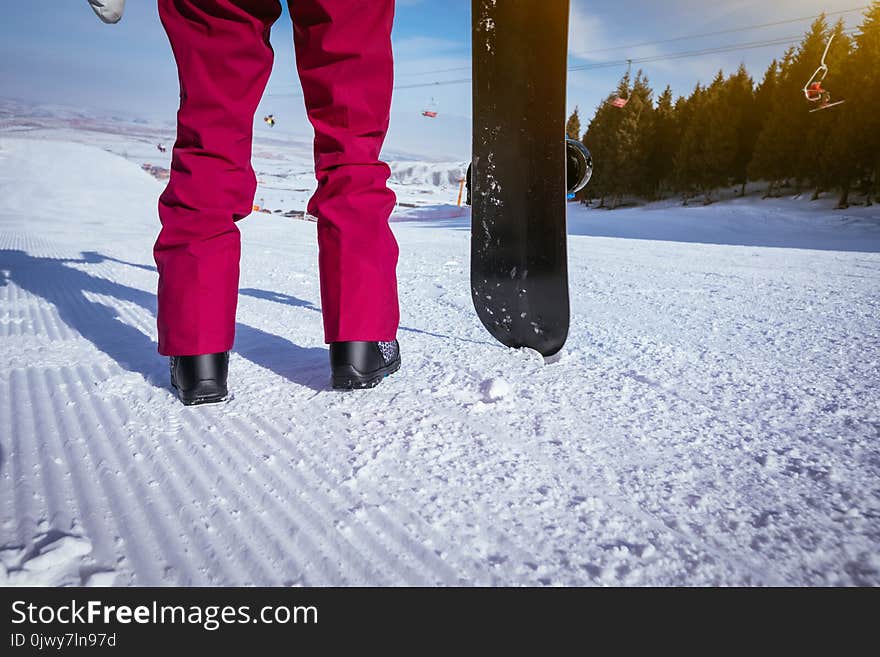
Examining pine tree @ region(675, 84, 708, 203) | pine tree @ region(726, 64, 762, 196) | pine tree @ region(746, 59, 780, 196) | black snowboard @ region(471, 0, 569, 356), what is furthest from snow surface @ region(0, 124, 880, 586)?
pine tree @ region(726, 64, 762, 196)

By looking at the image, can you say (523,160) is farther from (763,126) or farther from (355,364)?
(763,126)

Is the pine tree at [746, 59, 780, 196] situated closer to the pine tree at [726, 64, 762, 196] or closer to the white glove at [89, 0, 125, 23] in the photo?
the pine tree at [726, 64, 762, 196]

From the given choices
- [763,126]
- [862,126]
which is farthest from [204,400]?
[763,126]

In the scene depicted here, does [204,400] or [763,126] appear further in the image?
[763,126]

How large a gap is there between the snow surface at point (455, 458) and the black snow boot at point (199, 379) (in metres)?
0.03

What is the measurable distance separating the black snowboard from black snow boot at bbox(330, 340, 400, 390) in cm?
44

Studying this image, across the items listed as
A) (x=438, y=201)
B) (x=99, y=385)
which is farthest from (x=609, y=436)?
(x=438, y=201)

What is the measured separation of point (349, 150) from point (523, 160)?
0.49 meters

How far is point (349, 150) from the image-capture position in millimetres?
1027

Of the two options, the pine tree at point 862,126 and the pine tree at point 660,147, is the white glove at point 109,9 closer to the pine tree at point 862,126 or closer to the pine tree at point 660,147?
the pine tree at point 862,126

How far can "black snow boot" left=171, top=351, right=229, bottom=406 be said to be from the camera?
985 mm

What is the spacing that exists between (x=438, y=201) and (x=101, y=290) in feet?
72.3

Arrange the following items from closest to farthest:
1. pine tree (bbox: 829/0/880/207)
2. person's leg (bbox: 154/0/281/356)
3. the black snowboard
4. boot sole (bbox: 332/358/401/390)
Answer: person's leg (bbox: 154/0/281/356) < boot sole (bbox: 332/358/401/390) < the black snowboard < pine tree (bbox: 829/0/880/207)

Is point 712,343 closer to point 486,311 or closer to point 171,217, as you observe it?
point 486,311
